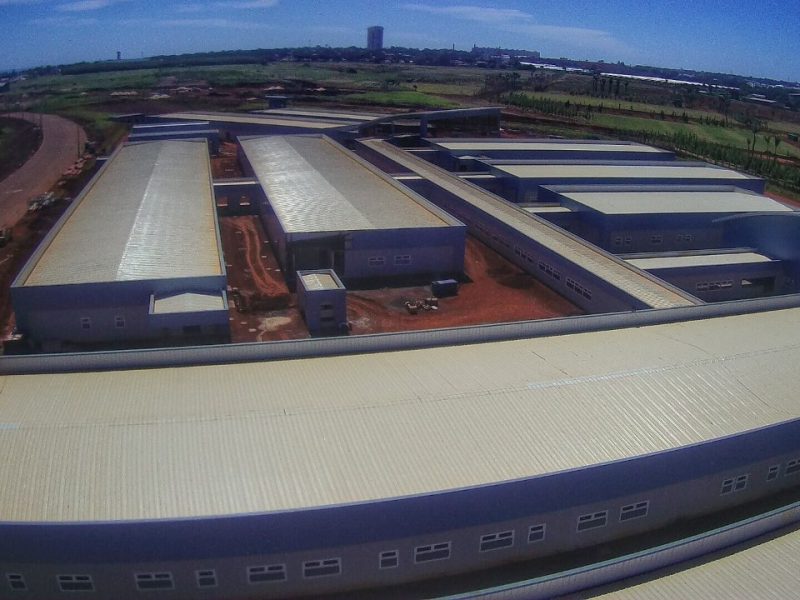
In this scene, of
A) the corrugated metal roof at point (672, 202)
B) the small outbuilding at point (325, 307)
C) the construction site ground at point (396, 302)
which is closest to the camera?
the small outbuilding at point (325, 307)

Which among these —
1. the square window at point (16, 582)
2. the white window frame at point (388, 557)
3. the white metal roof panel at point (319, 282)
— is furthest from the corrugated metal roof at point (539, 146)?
the square window at point (16, 582)

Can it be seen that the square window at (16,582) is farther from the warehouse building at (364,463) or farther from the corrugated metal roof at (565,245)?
the corrugated metal roof at (565,245)

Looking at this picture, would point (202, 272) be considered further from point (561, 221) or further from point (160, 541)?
point (561, 221)

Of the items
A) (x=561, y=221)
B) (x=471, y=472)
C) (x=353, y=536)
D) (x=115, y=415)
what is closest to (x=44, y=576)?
(x=115, y=415)

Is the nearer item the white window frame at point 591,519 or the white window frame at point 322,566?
Result: the white window frame at point 322,566

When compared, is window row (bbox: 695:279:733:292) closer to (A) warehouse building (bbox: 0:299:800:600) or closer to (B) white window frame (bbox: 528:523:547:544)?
(A) warehouse building (bbox: 0:299:800:600)

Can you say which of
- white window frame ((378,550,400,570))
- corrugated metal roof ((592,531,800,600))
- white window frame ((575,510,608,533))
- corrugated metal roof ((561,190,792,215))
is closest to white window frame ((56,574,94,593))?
white window frame ((378,550,400,570))
